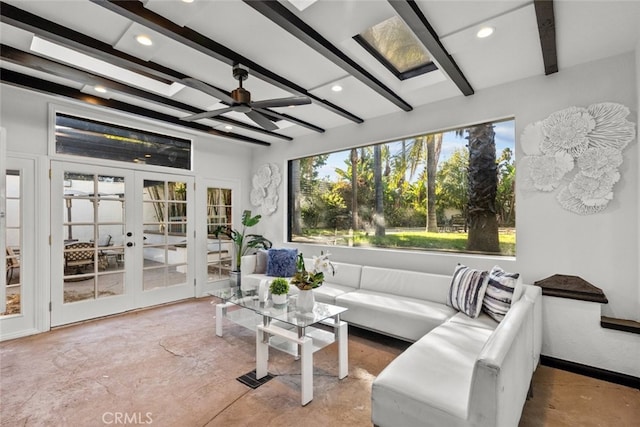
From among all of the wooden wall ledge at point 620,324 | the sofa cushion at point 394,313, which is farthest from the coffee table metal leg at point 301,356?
the wooden wall ledge at point 620,324

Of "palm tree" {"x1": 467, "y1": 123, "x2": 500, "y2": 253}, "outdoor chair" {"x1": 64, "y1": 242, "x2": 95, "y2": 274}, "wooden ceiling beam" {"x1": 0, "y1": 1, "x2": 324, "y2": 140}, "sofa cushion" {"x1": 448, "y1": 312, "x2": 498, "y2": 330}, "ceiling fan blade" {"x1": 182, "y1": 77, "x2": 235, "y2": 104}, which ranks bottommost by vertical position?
"sofa cushion" {"x1": 448, "y1": 312, "x2": 498, "y2": 330}

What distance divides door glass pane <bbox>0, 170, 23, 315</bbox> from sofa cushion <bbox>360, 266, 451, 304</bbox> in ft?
13.0

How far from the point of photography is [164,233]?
14.7 ft

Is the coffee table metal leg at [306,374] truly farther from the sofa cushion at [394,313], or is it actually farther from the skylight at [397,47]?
the skylight at [397,47]

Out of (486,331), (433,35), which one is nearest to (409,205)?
(486,331)

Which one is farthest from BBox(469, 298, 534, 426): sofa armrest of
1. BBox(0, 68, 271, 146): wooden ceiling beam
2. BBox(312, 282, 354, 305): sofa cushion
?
BBox(0, 68, 271, 146): wooden ceiling beam

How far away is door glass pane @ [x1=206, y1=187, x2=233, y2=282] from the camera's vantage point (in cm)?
511

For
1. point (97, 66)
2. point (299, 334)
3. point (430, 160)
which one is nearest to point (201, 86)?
point (97, 66)

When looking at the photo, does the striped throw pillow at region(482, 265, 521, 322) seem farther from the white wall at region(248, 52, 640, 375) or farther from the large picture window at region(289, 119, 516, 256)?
the large picture window at region(289, 119, 516, 256)

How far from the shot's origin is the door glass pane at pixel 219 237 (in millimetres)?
5105

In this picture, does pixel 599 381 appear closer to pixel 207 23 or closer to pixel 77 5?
pixel 207 23

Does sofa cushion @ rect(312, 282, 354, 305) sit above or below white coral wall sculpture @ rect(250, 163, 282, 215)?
below

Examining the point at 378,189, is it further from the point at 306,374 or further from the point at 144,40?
the point at 144,40

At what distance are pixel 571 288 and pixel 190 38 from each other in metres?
3.79
